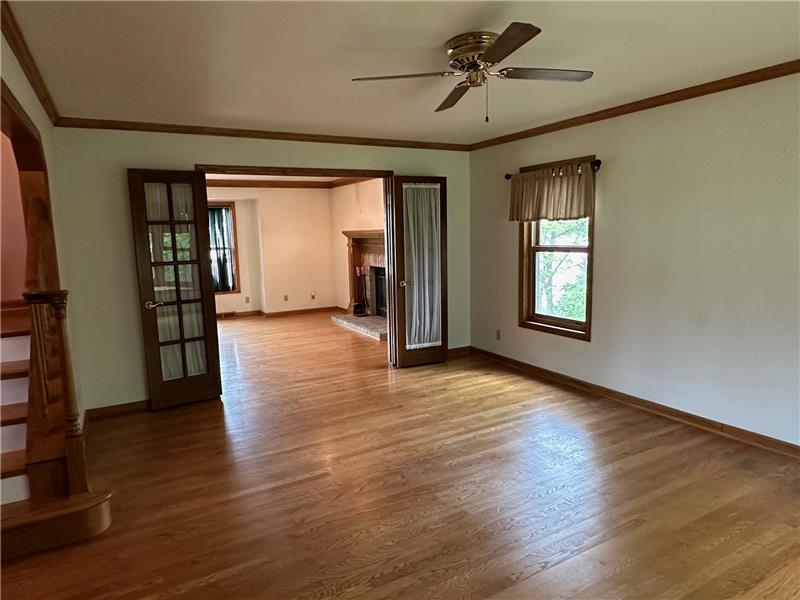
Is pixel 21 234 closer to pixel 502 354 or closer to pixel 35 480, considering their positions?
pixel 35 480

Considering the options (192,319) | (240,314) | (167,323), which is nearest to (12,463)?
(167,323)

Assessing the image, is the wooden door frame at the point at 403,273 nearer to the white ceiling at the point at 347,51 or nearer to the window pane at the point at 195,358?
the white ceiling at the point at 347,51

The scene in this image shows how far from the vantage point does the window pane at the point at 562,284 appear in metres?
4.70

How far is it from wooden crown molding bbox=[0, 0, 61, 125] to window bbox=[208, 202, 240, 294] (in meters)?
5.38

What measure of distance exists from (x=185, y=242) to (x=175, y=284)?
0.38 meters

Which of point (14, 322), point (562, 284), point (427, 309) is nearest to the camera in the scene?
point (14, 322)

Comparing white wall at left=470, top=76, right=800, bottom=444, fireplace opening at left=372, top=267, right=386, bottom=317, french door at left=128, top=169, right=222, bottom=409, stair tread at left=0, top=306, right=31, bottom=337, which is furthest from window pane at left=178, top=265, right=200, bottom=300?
fireplace opening at left=372, top=267, right=386, bottom=317

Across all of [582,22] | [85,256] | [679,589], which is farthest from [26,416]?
[582,22]

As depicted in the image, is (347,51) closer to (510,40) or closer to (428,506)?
(510,40)

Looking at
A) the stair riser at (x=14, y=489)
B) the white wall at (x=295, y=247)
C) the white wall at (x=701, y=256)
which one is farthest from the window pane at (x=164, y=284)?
the white wall at (x=295, y=247)

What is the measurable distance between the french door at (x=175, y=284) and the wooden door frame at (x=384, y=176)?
0.35m

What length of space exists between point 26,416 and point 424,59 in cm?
299

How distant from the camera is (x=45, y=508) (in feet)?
8.19

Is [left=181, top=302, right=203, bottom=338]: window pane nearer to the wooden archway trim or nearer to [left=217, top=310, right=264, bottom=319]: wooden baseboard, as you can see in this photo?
the wooden archway trim
